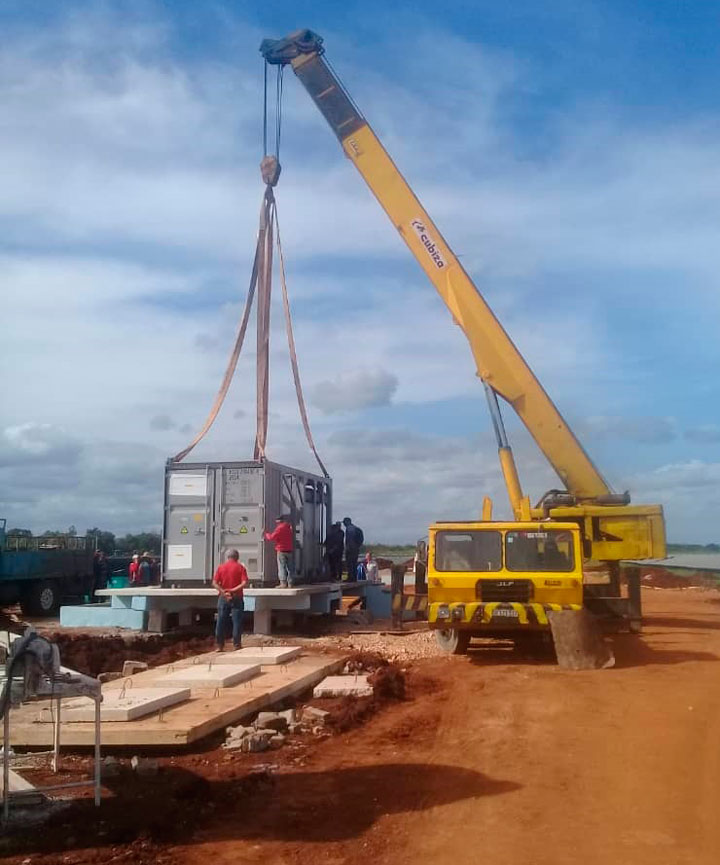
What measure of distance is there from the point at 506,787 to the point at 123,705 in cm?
362

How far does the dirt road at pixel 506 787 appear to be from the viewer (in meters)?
5.70

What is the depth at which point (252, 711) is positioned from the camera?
9711mm

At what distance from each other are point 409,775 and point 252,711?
2695 mm

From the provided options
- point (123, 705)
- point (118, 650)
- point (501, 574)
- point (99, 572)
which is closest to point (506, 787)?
point (123, 705)

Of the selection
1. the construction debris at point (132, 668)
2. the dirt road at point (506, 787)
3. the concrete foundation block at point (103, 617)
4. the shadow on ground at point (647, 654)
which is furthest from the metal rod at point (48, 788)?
the concrete foundation block at point (103, 617)

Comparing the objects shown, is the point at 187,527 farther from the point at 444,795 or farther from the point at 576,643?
the point at 444,795

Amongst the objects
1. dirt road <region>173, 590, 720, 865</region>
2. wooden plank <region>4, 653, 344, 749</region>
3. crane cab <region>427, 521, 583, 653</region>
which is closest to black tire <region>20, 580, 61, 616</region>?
crane cab <region>427, 521, 583, 653</region>

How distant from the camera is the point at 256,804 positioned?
22.0 feet

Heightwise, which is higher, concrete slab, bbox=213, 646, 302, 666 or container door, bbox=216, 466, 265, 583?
container door, bbox=216, 466, 265, 583

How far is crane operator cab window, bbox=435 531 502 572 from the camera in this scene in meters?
14.3

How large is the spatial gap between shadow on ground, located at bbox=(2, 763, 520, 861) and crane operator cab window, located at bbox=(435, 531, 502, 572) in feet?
21.7

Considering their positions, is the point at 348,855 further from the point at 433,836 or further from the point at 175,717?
the point at 175,717

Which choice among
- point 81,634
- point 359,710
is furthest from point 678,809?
point 81,634

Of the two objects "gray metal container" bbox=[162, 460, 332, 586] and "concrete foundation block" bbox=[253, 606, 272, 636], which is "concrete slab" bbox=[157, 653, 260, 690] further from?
"gray metal container" bbox=[162, 460, 332, 586]
